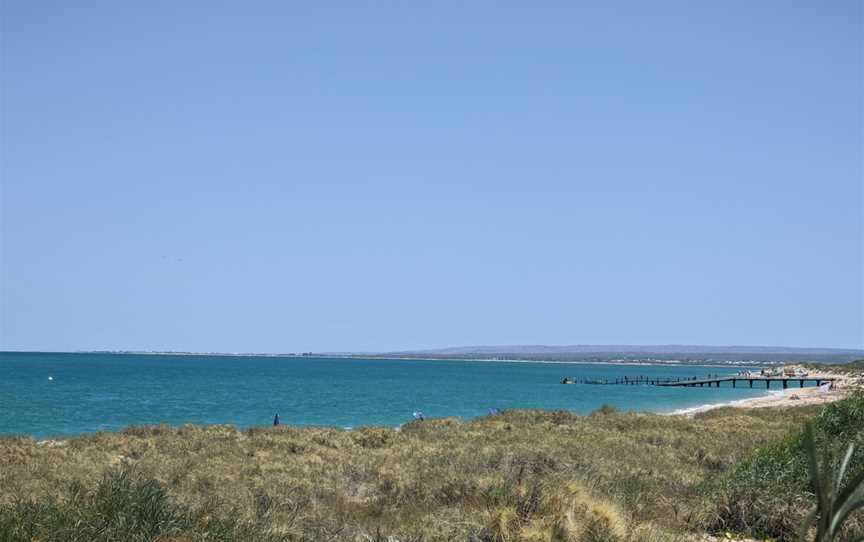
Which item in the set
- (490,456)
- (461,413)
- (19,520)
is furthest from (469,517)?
(461,413)

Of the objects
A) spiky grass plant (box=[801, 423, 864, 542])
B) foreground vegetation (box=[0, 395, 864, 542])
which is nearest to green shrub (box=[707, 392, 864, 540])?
foreground vegetation (box=[0, 395, 864, 542])

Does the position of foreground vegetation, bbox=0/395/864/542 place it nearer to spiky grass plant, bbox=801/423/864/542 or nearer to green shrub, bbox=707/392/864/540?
green shrub, bbox=707/392/864/540

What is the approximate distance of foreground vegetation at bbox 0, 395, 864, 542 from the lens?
364 inches

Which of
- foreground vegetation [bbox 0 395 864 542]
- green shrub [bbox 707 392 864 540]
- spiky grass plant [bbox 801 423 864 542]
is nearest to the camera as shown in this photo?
spiky grass plant [bbox 801 423 864 542]

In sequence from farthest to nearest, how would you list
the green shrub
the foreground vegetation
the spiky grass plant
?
the green shrub → the foreground vegetation → the spiky grass plant

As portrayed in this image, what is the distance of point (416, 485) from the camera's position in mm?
14523

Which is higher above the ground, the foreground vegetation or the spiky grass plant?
the spiky grass plant

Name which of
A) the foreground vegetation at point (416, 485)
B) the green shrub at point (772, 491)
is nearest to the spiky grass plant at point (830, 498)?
the foreground vegetation at point (416, 485)

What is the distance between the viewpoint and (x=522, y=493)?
11266 millimetres

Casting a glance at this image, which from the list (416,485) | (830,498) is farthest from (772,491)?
(830,498)

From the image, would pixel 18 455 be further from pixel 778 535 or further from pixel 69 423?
pixel 69 423

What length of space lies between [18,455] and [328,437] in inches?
357

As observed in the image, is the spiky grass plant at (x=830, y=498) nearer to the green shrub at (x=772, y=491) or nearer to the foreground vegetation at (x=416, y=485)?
the foreground vegetation at (x=416, y=485)

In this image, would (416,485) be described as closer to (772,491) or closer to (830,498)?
(772,491)
